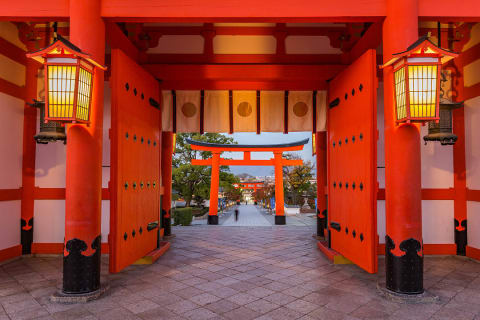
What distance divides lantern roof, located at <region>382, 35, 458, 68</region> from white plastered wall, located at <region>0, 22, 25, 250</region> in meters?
6.38

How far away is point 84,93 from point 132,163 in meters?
1.47

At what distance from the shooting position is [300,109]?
7082 millimetres

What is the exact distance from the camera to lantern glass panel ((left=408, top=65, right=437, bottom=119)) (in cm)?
329

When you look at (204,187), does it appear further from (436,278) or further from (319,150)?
(436,278)

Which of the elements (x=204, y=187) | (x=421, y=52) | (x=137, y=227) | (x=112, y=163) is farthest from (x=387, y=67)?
(x=204, y=187)

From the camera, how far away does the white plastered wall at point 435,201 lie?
5.73 m

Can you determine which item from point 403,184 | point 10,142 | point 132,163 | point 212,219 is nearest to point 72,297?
point 132,163

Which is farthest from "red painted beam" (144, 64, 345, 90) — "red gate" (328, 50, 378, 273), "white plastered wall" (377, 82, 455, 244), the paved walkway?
the paved walkway

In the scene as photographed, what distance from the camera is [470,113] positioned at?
5.48 metres

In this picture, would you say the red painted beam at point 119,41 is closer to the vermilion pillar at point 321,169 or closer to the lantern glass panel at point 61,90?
the lantern glass panel at point 61,90

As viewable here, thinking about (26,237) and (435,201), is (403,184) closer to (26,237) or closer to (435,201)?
(435,201)

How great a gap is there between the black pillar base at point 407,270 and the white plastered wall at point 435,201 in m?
2.19

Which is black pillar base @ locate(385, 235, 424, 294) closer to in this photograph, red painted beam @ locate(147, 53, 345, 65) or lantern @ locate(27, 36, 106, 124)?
red painted beam @ locate(147, 53, 345, 65)

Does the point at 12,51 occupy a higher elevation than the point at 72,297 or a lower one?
higher
